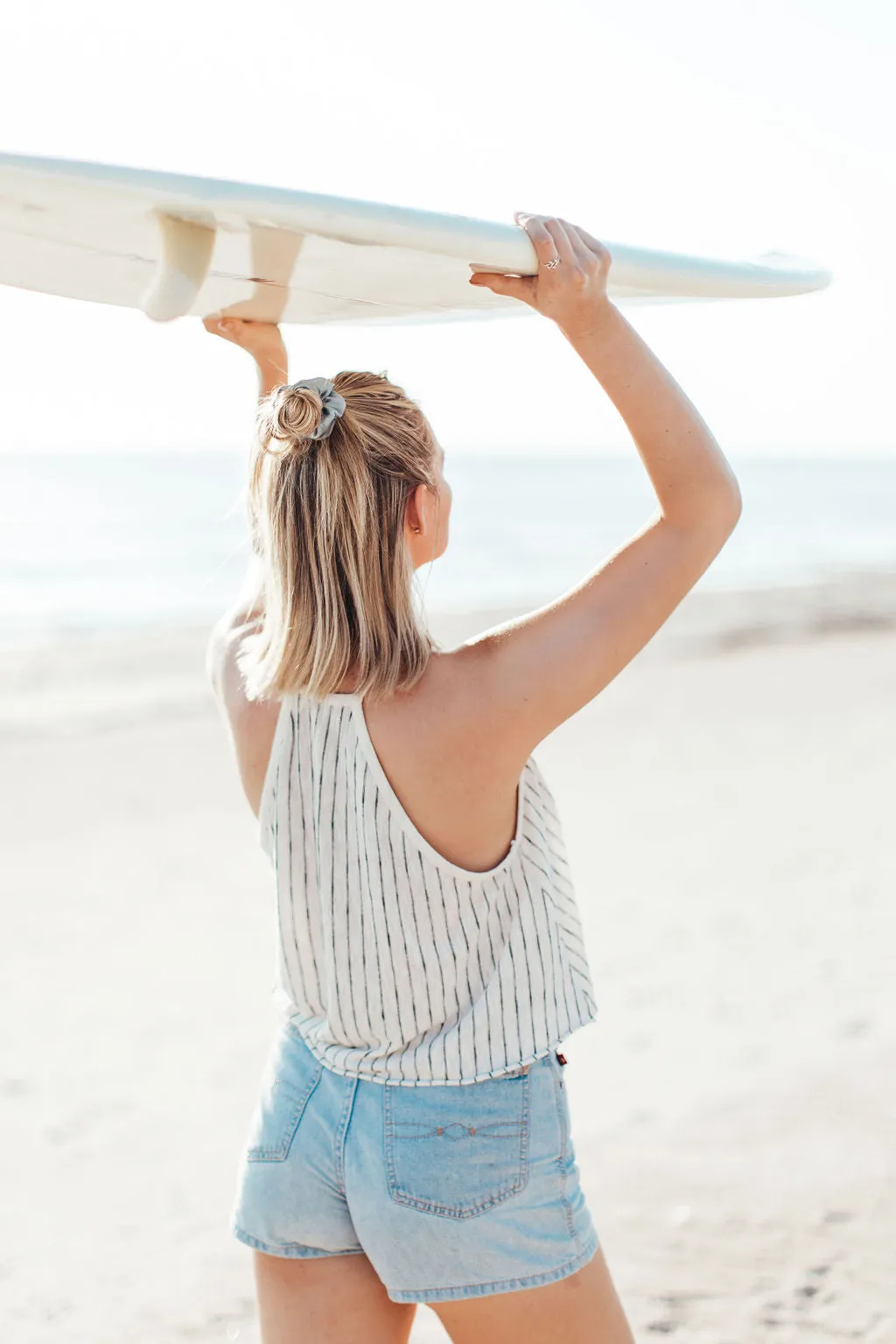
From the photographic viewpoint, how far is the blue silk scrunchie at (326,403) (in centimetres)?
165

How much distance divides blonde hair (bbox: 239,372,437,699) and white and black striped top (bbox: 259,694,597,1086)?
0.23 feet

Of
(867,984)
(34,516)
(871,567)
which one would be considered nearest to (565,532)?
(871,567)

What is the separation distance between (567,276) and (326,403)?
343 mm

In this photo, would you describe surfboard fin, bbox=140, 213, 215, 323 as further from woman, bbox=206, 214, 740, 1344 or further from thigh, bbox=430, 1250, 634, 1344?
thigh, bbox=430, 1250, 634, 1344

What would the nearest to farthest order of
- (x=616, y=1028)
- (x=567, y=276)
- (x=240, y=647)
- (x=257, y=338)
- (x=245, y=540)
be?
(x=567, y=276)
(x=245, y=540)
(x=240, y=647)
(x=257, y=338)
(x=616, y=1028)

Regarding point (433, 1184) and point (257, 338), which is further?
point (257, 338)

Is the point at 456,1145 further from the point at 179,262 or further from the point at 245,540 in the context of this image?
the point at 179,262

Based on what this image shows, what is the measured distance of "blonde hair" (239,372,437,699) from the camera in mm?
1646

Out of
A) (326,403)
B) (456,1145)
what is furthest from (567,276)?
(456,1145)

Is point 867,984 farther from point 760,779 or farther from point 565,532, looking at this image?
point 565,532

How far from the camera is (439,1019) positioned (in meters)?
1.73

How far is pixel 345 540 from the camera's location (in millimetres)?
1646

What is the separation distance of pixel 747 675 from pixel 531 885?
38.8 ft

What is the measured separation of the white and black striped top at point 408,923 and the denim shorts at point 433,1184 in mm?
41
